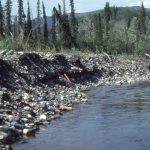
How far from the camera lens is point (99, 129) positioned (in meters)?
20.0

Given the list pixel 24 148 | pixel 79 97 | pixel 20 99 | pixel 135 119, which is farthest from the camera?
pixel 79 97

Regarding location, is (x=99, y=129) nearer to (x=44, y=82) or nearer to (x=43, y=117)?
(x=43, y=117)

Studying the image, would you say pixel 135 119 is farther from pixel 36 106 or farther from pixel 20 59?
pixel 20 59

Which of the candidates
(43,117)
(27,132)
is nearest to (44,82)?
(43,117)

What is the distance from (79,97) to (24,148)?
46.1ft

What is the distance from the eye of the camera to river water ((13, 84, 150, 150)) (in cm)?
1695

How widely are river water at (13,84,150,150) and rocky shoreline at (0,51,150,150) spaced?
0.65 meters

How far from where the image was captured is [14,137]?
17531mm

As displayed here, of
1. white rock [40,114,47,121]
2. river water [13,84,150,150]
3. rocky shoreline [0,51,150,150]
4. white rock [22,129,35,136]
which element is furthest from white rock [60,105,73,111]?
white rock [22,129,35,136]

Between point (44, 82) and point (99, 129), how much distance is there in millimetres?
14131

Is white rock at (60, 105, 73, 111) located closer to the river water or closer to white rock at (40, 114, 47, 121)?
the river water

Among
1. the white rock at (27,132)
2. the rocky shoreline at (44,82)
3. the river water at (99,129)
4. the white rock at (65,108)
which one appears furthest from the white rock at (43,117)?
the white rock at (65,108)

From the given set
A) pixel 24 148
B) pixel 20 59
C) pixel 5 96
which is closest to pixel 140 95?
pixel 20 59

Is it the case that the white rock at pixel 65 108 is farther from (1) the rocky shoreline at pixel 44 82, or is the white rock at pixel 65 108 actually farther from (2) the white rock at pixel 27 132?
(2) the white rock at pixel 27 132
